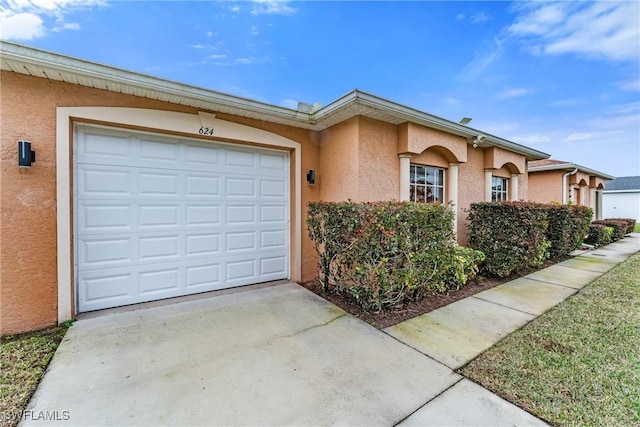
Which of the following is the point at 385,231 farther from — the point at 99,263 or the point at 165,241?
the point at 99,263

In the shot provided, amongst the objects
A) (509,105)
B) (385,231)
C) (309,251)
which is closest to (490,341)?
(385,231)

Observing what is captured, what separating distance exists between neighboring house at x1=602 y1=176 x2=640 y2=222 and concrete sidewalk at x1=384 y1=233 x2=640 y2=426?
26.8 meters

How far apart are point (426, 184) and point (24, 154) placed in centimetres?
763

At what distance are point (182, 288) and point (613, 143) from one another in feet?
76.0

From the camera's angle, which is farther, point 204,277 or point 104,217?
point 204,277

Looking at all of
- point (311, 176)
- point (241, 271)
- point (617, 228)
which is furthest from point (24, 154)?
point (617, 228)

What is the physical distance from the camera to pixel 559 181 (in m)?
11.8

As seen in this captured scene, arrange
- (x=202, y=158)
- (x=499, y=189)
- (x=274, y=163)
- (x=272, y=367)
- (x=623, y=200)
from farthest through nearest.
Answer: (x=623, y=200)
(x=499, y=189)
(x=274, y=163)
(x=202, y=158)
(x=272, y=367)

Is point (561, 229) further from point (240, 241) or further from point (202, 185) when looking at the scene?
point (202, 185)

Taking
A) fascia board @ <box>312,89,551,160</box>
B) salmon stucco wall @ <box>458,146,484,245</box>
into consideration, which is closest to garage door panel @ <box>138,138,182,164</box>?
fascia board @ <box>312,89,551,160</box>

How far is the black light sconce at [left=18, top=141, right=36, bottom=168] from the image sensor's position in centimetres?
348

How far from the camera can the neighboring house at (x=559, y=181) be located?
459 inches

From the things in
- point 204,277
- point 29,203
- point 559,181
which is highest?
point 559,181

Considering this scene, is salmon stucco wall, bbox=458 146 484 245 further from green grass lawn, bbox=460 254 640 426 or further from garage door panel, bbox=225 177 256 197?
garage door panel, bbox=225 177 256 197
